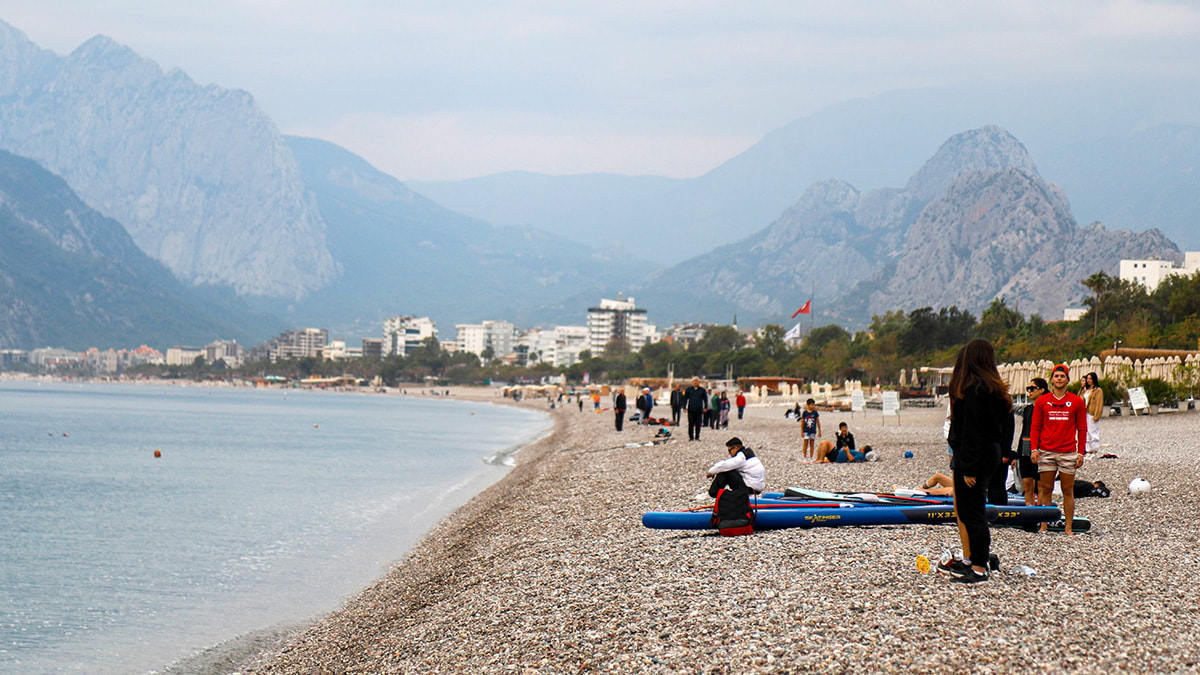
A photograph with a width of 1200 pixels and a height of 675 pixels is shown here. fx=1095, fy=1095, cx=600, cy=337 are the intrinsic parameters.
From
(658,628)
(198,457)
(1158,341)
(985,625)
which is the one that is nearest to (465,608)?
(658,628)

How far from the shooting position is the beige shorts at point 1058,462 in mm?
11250

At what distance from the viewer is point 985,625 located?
7.67m

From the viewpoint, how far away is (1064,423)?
11.3m

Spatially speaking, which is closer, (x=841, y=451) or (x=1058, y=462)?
(x=1058, y=462)

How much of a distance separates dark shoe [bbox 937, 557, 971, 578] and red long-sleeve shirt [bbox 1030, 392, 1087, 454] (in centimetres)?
297

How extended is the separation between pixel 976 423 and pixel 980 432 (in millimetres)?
77

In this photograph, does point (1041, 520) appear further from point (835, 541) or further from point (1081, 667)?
point (1081, 667)

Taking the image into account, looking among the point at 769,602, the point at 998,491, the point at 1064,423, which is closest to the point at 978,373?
the point at 769,602

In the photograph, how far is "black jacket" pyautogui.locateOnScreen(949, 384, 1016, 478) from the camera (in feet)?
28.2

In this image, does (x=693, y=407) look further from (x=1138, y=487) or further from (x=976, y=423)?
(x=976, y=423)

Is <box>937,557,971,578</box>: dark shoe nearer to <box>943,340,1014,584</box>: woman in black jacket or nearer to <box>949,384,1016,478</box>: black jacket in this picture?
<box>943,340,1014,584</box>: woman in black jacket

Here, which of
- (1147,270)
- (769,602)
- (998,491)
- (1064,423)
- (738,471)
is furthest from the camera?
(1147,270)

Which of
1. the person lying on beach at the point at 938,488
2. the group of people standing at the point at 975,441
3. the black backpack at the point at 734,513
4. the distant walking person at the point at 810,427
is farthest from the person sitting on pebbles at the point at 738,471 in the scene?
the distant walking person at the point at 810,427

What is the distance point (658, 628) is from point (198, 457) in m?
41.8
